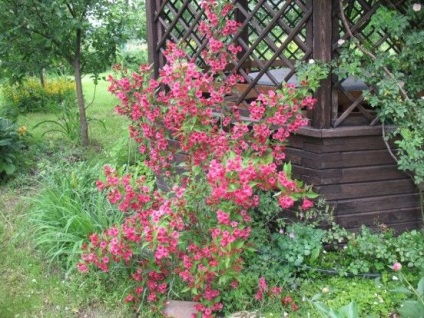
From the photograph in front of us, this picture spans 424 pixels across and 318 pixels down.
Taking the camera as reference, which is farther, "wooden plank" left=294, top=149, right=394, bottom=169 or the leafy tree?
the leafy tree

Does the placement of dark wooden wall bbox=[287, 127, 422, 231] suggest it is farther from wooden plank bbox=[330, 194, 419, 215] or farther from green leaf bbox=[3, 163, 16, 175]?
green leaf bbox=[3, 163, 16, 175]

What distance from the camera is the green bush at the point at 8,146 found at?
5.01 m

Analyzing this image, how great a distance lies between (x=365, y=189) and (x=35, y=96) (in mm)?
7089

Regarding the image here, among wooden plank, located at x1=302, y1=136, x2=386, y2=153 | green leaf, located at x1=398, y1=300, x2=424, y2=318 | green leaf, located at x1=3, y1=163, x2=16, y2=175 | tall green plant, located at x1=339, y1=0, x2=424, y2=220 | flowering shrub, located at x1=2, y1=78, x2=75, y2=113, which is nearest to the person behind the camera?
green leaf, located at x1=398, y1=300, x2=424, y2=318

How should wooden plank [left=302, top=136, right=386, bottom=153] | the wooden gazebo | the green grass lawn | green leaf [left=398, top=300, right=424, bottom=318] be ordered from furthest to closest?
wooden plank [left=302, top=136, right=386, bottom=153] → the wooden gazebo → the green grass lawn → green leaf [left=398, top=300, right=424, bottom=318]

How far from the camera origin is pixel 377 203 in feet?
11.5

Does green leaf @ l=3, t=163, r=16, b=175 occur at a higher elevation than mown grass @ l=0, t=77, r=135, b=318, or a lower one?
higher

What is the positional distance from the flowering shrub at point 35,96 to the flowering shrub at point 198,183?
588 cm

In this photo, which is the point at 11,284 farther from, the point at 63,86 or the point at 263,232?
the point at 63,86

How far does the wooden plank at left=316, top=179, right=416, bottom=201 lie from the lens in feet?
11.1

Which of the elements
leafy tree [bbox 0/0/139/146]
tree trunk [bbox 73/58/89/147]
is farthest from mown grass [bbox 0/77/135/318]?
leafy tree [bbox 0/0/139/146]

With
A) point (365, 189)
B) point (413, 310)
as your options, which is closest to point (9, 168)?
point (365, 189)

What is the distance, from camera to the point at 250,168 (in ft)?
7.86

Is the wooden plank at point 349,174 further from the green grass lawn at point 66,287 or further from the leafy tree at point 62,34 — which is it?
the leafy tree at point 62,34
